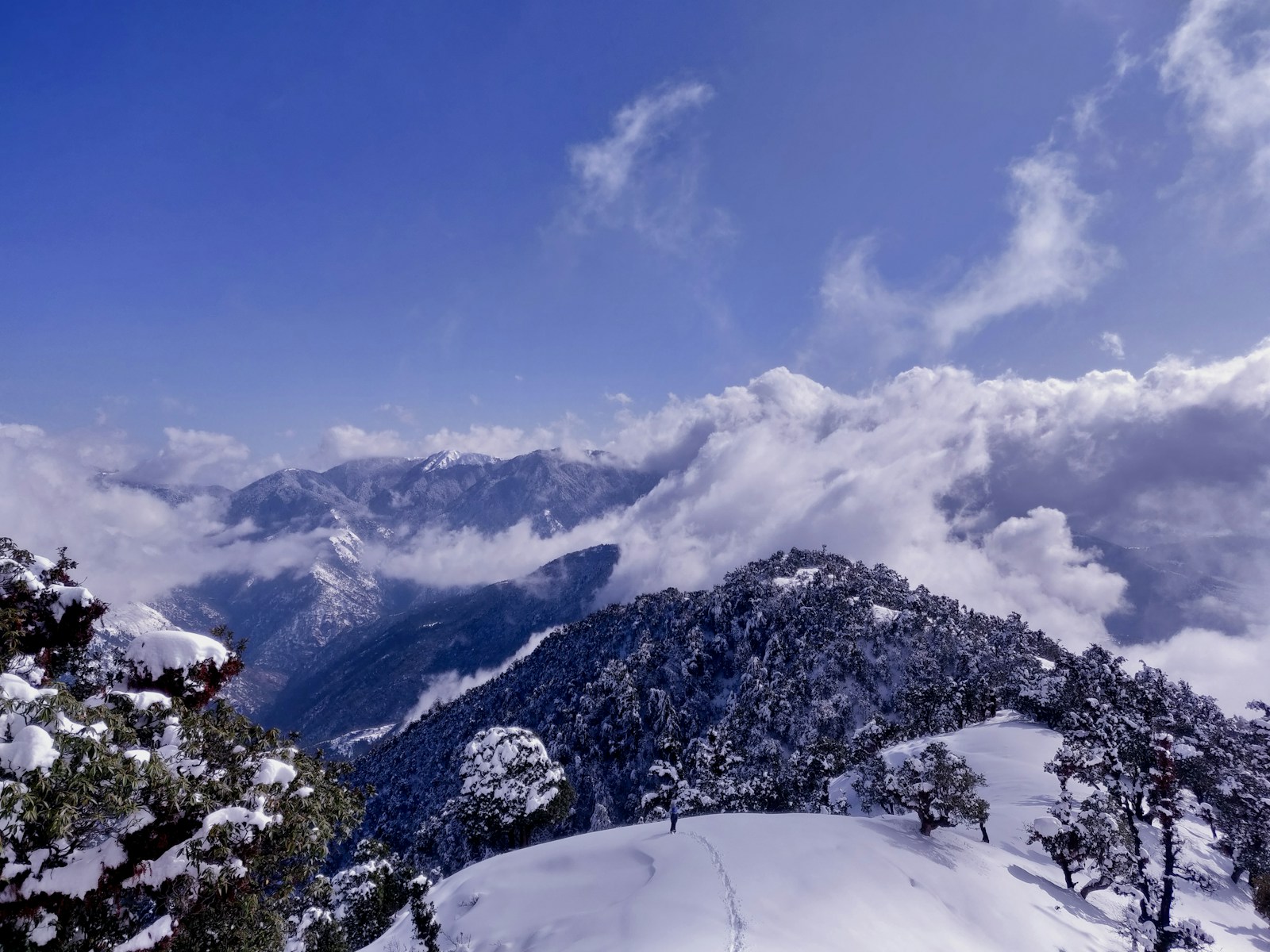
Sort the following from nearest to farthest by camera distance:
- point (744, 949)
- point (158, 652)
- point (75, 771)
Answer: point (75, 771) < point (158, 652) < point (744, 949)

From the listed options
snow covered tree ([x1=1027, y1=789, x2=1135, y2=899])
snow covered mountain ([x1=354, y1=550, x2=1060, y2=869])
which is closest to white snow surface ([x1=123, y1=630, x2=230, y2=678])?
snow covered tree ([x1=1027, y1=789, x2=1135, y2=899])

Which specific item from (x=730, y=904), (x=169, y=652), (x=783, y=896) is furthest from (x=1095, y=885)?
(x=169, y=652)

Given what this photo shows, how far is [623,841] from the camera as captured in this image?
34688 millimetres

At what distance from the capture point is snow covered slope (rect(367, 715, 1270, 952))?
76.1 feet

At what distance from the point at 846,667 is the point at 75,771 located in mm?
145155

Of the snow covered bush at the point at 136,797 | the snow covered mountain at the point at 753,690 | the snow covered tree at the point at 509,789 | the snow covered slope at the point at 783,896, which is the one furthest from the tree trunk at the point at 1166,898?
the snow covered mountain at the point at 753,690

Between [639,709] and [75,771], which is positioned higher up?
[639,709]

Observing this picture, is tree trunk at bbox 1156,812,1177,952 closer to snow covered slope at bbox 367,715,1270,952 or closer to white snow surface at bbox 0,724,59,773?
snow covered slope at bbox 367,715,1270,952

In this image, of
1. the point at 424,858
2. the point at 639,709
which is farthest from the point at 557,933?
the point at 639,709

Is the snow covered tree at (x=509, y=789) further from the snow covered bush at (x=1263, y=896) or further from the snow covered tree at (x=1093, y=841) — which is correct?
the snow covered bush at (x=1263, y=896)

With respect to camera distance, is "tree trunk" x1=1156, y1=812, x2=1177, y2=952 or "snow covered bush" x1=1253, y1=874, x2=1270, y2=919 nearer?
"tree trunk" x1=1156, y1=812, x2=1177, y2=952

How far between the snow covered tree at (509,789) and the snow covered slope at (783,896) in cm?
1136

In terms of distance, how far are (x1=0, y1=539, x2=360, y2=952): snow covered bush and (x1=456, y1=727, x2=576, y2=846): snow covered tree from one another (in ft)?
123

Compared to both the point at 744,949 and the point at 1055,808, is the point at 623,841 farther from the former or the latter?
the point at 1055,808
